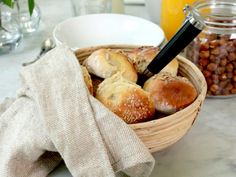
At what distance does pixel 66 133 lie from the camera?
0.46 metres

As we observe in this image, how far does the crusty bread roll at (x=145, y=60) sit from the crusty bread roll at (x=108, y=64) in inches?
0.8

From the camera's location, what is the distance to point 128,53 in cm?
63

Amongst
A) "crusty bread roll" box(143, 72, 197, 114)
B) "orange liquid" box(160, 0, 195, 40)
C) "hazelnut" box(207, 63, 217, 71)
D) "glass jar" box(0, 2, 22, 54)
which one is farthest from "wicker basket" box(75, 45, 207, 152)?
"glass jar" box(0, 2, 22, 54)

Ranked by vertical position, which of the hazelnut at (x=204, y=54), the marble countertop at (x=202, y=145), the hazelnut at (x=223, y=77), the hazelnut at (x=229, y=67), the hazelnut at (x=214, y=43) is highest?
the hazelnut at (x=214, y=43)

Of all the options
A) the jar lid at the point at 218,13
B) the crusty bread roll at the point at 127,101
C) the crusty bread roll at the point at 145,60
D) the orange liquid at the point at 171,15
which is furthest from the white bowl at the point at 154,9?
the crusty bread roll at the point at 127,101

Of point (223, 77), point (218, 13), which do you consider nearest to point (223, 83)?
point (223, 77)

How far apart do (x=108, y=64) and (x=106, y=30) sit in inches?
12.5

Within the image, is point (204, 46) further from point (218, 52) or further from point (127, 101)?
point (127, 101)

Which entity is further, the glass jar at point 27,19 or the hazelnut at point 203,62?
the glass jar at point 27,19

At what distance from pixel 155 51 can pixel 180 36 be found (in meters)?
0.10

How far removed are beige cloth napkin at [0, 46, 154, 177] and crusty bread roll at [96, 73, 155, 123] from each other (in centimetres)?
3

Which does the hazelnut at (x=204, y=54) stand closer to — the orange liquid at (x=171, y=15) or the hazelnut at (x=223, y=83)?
the hazelnut at (x=223, y=83)

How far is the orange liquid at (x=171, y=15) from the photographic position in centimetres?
82

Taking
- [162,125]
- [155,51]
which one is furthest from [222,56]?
[162,125]
